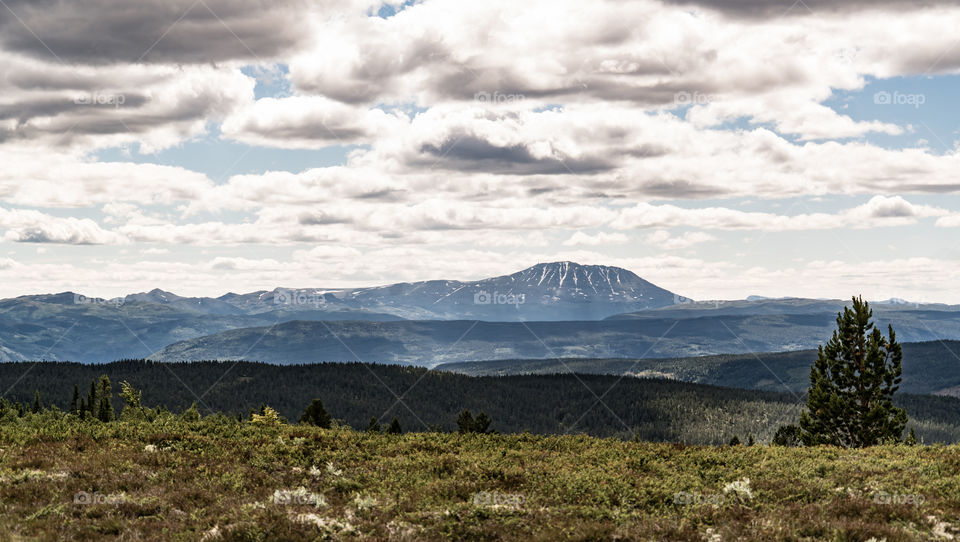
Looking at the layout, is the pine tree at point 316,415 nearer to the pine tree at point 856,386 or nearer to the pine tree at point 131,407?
the pine tree at point 131,407

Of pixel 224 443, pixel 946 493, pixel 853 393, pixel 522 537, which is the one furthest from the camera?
pixel 853 393

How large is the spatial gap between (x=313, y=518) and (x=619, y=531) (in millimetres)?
7520

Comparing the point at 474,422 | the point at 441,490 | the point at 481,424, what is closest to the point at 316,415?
the point at 474,422

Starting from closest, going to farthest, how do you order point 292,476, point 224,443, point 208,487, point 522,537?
1. point 522,537
2. point 208,487
3. point 292,476
4. point 224,443

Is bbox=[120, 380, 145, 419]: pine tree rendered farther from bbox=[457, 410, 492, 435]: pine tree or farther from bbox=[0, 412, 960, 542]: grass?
bbox=[0, 412, 960, 542]: grass

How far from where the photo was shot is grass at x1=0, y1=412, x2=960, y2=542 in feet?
54.9

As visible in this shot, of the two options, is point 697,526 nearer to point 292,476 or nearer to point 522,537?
point 522,537

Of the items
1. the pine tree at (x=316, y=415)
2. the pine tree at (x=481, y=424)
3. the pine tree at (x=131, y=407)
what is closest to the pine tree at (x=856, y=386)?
the pine tree at (x=481, y=424)

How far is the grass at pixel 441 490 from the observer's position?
1673cm

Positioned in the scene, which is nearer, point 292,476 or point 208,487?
point 208,487

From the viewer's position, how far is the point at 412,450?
2717cm

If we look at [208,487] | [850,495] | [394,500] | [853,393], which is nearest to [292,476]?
[208,487]

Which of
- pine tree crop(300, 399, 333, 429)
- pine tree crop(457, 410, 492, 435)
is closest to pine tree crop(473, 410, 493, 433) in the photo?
pine tree crop(457, 410, 492, 435)

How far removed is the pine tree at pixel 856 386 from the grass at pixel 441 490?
2252 centimetres
